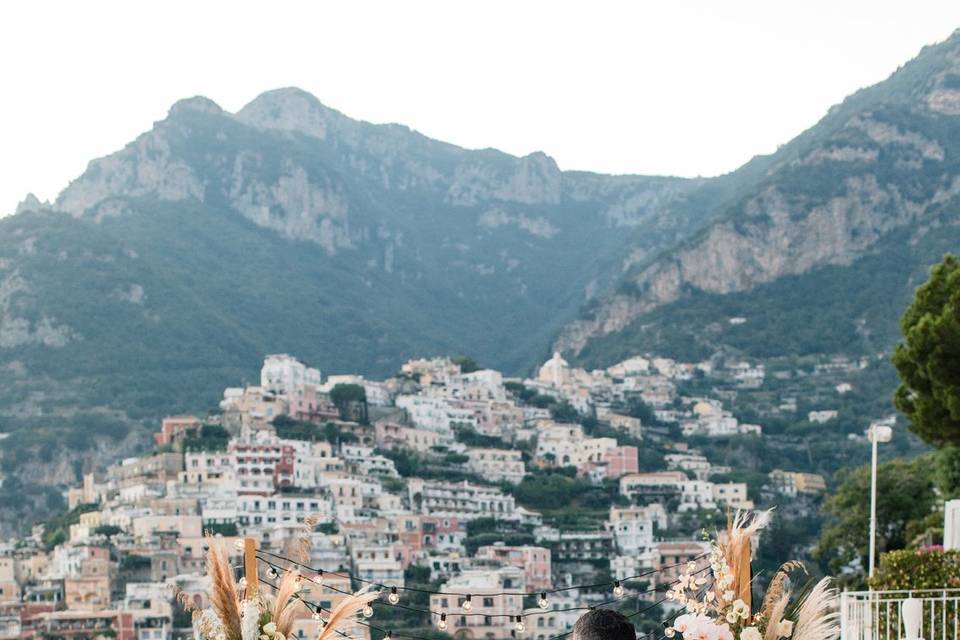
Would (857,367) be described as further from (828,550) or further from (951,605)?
(951,605)

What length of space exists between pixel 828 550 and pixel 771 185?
108 m

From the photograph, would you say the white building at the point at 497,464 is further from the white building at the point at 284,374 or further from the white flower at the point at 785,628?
the white flower at the point at 785,628

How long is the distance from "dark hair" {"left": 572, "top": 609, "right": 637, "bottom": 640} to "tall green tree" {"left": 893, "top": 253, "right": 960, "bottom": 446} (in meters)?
16.1

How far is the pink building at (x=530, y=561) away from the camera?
78000mm

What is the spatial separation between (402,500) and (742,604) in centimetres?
8386

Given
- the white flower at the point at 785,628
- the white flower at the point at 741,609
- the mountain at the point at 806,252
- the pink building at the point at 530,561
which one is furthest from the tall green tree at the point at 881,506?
the mountain at the point at 806,252

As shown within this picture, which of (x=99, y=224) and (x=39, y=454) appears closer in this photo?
(x=39, y=454)

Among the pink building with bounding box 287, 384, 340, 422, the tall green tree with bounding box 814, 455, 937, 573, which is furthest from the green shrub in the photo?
the pink building with bounding box 287, 384, 340, 422

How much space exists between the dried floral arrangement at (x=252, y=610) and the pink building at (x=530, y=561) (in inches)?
2822

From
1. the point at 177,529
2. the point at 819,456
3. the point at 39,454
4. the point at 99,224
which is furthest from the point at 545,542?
the point at 99,224

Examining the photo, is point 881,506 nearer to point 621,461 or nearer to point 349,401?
point 621,461

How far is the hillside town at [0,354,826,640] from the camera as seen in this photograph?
71688mm

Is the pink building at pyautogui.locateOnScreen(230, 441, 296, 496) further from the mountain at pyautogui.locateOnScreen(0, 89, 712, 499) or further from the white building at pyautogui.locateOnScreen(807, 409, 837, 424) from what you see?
the white building at pyautogui.locateOnScreen(807, 409, 837, 424)

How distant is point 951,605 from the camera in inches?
460
